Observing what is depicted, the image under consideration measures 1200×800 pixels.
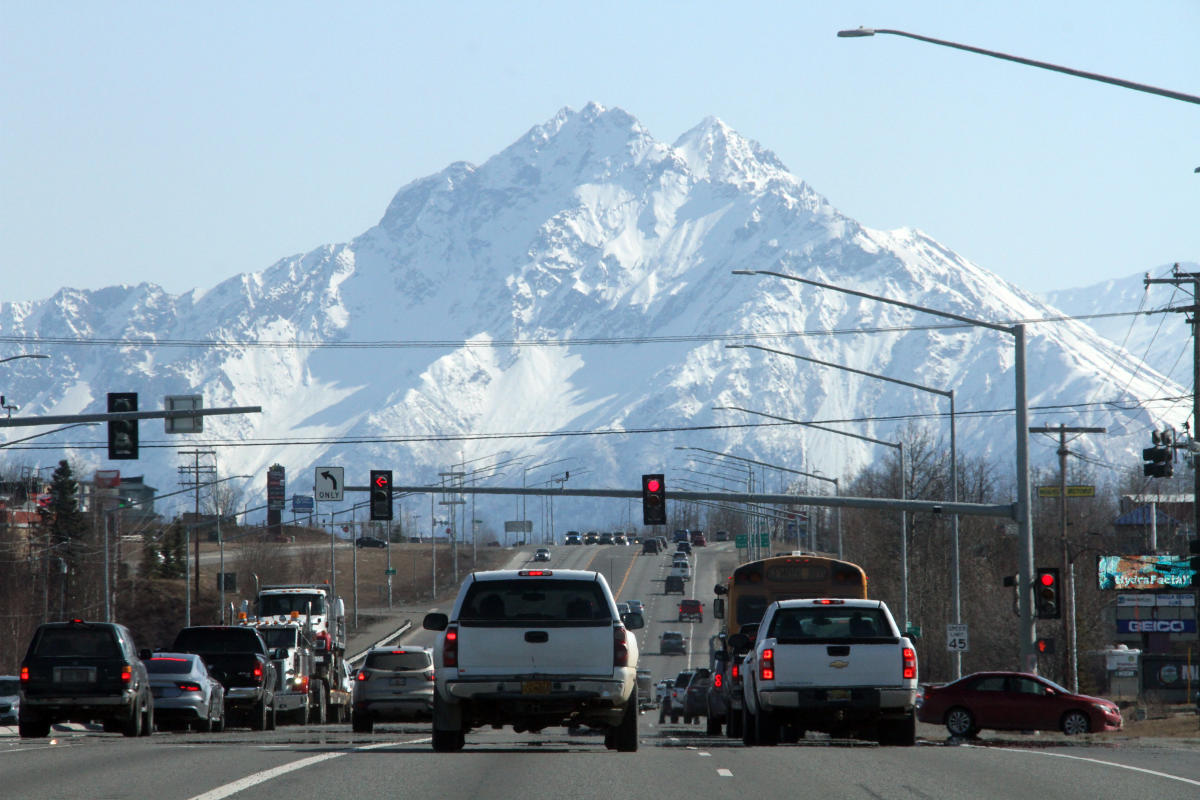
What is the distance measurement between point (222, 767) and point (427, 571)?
5317 inches

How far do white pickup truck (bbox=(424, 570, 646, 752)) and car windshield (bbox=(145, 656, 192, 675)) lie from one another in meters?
12.3

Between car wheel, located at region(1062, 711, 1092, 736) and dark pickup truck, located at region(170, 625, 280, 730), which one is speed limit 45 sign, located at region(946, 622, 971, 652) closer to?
car wheel, located at region(1062, 711, 1092, 736)

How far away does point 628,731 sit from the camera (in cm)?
2064

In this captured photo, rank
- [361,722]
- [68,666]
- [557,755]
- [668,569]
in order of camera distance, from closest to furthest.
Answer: [557,755] → [68,666] → [361,722] → [668,569]

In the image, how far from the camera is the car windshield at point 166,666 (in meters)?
31.0

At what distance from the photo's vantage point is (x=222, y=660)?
34.6 metres

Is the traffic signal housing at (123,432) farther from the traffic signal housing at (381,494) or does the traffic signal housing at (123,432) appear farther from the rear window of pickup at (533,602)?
the rear window of pickup at (533,602)

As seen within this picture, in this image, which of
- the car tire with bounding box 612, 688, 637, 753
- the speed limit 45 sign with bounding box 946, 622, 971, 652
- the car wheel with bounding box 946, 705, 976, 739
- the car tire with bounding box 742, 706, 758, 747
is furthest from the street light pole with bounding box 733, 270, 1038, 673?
the car tire with bounding box 612, 688, 637, 753

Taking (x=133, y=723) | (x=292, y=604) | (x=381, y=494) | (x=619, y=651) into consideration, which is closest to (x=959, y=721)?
(x=133, y=723)

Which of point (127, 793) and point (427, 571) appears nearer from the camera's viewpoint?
point (127, 793)

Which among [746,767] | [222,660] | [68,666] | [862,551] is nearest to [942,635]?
[862,551]

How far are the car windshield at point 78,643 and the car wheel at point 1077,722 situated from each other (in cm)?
1814

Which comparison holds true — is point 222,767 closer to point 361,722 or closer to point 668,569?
point 361,722

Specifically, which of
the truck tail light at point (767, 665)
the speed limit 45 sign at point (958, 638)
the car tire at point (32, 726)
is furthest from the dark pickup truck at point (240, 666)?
the speed limit 45 sign at point (958, 638)
